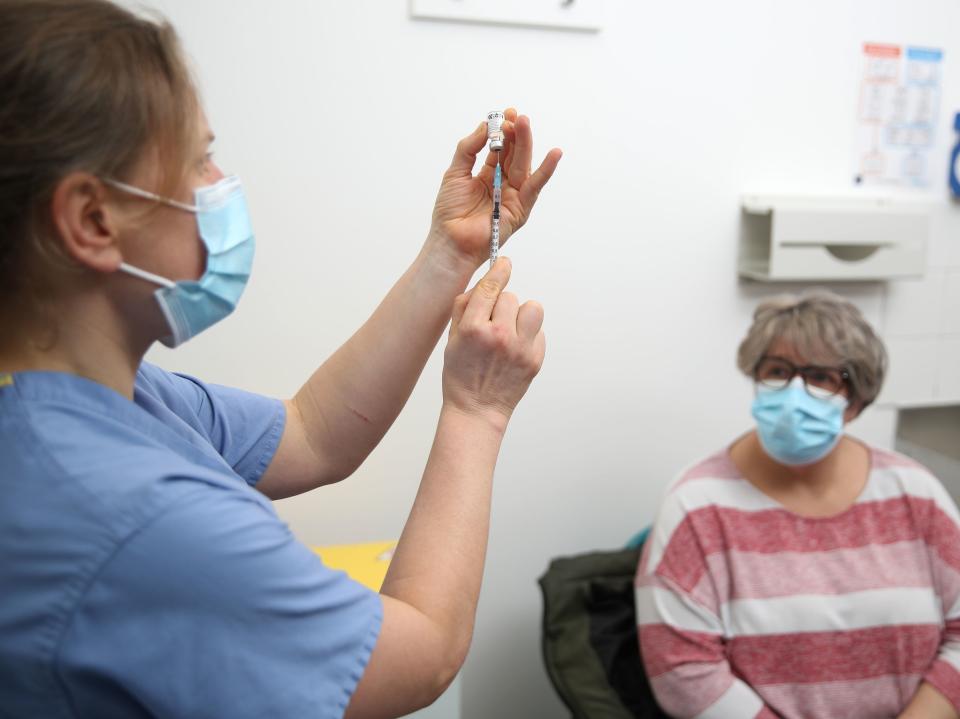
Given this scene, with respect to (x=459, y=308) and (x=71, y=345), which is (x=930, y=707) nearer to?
(x=459, y=308)

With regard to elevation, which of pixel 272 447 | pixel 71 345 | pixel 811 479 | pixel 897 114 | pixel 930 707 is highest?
pixel 897 114

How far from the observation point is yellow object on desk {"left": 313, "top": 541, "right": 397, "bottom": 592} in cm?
145

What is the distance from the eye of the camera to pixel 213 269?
2.27ft

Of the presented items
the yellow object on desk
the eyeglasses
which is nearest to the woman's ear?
the yellow object on desk

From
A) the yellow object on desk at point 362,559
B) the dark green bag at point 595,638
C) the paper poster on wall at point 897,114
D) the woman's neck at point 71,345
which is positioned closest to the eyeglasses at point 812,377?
the dark green bag at point 595,638

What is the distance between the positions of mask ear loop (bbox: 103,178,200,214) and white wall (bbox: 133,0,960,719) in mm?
997

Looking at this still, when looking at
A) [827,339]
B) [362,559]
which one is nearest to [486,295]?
[362,559]

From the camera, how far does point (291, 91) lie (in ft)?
5.24

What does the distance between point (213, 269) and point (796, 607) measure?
4.06ft

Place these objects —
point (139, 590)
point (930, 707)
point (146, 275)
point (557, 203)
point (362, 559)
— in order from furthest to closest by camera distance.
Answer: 1. point (557, 203)
2. point (362, 559)
3. point (930, 707)
4. point (146, 275)
5. point (139, 590)

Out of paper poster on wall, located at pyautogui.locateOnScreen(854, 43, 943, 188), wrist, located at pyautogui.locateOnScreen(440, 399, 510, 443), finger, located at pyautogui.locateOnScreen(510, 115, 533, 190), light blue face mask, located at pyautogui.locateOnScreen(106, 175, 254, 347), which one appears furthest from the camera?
paper poster on wall, located at pyautogui.locateOnScreen(854, 43, 943, 188)

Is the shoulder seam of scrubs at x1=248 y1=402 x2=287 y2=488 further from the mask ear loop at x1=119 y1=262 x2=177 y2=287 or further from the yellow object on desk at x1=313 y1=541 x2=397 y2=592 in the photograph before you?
the yellow object on desk at x1=313 y1=541 x2=397 y2=592

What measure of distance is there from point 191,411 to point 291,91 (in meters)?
0.95

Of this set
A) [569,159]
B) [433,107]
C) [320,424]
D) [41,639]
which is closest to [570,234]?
[569,159]
